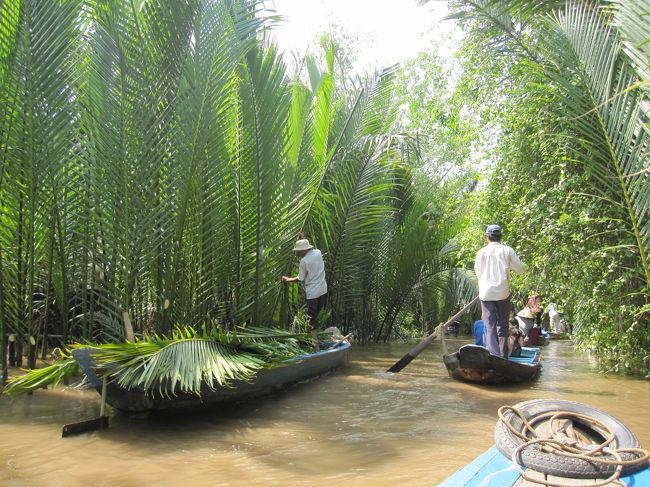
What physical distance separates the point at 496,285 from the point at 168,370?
400cm

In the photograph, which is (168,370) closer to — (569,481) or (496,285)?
(569,481)

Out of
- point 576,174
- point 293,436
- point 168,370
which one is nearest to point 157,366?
point 168,370

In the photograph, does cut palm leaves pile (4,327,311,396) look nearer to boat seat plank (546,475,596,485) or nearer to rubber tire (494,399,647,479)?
rubber tire (494,399,647,479)

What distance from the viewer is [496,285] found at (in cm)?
715

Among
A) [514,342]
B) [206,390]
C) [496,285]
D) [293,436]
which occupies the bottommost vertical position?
[293,436]

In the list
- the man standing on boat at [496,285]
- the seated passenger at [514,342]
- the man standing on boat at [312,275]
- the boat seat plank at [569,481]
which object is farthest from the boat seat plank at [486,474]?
the seated passenger at [514,342]

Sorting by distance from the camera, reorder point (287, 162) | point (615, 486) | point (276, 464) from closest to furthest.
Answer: point (615, 486) → point (276, 464) → point (287, 162)

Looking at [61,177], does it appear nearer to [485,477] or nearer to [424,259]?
[485,477]

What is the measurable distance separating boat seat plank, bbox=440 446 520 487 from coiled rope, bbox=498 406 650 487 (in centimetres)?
6

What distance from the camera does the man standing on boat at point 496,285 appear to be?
23.4 ft

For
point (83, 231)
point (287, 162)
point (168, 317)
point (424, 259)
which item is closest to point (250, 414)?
point (168, 317)

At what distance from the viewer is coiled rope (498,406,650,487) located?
2.78 meters

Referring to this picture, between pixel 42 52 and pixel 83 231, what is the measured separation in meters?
1.78

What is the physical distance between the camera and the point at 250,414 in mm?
5828
